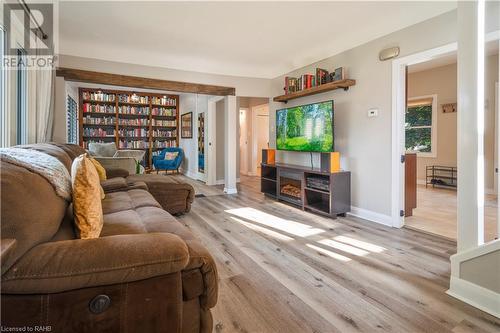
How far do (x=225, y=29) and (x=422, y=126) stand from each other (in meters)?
5.38

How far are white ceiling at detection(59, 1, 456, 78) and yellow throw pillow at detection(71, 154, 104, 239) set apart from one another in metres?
2.33

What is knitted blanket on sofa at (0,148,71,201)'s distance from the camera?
1133 millimetres

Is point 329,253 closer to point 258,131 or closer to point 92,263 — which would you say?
point 92,263

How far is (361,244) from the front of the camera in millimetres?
2648

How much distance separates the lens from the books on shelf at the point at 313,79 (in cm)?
377

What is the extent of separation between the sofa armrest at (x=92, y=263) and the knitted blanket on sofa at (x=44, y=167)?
38cm

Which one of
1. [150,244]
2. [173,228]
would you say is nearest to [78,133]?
[173,228]

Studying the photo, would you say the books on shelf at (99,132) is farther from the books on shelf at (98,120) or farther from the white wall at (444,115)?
the white wall at (444,115)

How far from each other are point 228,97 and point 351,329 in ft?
15.0

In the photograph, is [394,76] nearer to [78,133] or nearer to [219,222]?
[219,222]

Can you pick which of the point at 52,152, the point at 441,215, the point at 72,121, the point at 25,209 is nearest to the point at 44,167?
the point at 25,209

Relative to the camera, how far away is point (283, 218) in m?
3.60

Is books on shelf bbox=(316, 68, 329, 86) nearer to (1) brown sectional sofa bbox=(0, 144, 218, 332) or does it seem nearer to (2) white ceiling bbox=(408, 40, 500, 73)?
(2) white ceiling bbox=(408, 40, 500, 73)

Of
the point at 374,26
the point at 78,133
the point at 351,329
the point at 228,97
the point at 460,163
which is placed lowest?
the point at 351,329
